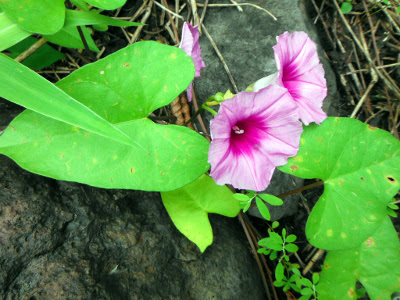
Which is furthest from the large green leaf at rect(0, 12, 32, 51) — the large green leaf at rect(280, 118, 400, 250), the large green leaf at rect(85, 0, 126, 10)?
the large green leaf at rect(280, 118, 400, 250)

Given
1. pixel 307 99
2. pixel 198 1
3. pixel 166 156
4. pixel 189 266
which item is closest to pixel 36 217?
pixel 166 156

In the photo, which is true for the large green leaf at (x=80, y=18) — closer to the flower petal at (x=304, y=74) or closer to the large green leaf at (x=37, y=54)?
the large green leaf at (x=37, y=54)

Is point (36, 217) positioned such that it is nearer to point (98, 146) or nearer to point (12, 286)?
point (12, 286)

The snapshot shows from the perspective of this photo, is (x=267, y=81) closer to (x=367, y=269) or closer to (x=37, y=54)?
(x=367, y=269)

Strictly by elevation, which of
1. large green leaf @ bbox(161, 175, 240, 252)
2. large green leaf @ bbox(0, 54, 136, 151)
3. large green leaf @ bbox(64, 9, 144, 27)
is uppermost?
large green leaf @ bbox(64, 9, 144, 27)

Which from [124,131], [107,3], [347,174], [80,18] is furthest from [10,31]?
[347,174]

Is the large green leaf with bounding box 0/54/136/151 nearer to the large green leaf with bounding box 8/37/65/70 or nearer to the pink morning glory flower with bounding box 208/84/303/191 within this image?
the pink morning glory flower with bounding box 208/84/303/191

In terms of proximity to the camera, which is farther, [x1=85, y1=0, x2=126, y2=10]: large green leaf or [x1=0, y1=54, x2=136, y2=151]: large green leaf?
[x1=85, y1=0, x2=126, y2=10]: large green leaf
